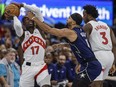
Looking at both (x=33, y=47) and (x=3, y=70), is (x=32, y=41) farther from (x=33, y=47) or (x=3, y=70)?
(x=3, y=70)

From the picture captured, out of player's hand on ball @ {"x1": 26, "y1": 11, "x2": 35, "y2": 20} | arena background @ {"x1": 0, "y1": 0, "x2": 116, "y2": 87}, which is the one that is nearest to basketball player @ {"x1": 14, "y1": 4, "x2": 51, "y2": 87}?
player's hand on ball @ {"x1": 26, "y1": 11, "x2": 35, "y2": 20}

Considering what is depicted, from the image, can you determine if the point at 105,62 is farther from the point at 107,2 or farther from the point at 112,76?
the point at 107,2

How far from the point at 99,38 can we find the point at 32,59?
1423 mm

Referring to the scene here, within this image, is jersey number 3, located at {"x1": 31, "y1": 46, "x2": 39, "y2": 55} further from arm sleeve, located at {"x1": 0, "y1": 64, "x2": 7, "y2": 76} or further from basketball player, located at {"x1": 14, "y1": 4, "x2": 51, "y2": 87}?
arm sleeve, located at {"x1": 0, "y1": 64, "x2": 7, "y2": 76}

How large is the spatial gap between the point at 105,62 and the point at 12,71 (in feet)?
7.90

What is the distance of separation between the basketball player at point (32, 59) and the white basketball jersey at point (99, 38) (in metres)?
1.09

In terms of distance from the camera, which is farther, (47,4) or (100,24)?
(47,4)

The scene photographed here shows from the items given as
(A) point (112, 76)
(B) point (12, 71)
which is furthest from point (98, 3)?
(B) point (12, 71)

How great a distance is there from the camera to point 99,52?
350 inches

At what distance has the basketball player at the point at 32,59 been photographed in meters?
9.16

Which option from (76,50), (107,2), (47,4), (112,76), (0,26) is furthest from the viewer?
(107,2)

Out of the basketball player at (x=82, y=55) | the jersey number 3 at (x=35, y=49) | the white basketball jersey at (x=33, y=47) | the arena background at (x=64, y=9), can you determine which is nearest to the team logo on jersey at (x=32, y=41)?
the white basketball jersey at (x=33, y=47)

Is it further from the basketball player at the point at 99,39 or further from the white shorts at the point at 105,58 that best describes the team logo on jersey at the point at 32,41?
the white shorts at the point at 105,58

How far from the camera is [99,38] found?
350 inches
